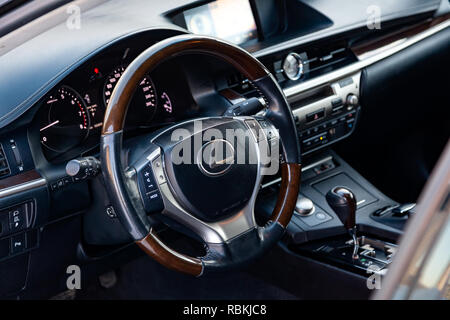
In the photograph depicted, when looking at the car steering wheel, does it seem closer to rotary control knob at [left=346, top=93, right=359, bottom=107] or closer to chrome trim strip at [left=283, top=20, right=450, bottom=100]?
chrome trim strip at [left=283, top=20, right=450, bottom=100]

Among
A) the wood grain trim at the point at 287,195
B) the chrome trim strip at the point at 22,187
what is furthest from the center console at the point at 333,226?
the chrome trim strip at the point at 22,187

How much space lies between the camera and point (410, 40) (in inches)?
91.0

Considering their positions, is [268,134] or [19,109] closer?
[19,109]

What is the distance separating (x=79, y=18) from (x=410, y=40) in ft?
4.21

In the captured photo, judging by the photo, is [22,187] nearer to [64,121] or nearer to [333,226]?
[64,121]

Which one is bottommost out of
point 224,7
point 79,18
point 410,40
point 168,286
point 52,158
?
point 168,286

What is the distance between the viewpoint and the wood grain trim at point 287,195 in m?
1.59

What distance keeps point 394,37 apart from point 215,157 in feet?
3.79

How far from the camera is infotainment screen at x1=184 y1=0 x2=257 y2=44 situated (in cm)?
187

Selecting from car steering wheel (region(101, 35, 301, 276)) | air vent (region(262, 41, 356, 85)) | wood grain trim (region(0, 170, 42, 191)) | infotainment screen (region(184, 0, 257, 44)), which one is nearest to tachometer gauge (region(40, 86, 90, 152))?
wood grain trim (region(0, 170, 42, 191))

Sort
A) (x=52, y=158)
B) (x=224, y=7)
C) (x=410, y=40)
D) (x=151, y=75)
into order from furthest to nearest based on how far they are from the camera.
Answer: (x=410, y=40) → (x=224, y=7) → (x=151, y=75) → (x=52, y=158)

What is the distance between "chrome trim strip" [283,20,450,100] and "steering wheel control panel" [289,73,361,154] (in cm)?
2
